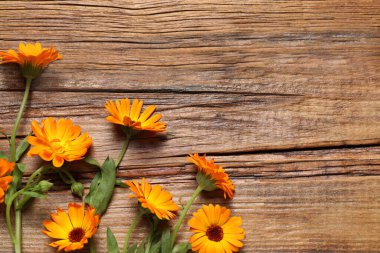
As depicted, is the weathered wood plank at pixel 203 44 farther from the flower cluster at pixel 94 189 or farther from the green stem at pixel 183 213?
the green stem at pixel 183 213

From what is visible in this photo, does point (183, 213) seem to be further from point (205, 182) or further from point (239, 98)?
point (239, 98)

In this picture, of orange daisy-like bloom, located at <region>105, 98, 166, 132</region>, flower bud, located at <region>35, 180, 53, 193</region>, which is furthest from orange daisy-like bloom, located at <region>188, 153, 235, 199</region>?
flower bud, located at <region>35, 180, 53, 193</region>

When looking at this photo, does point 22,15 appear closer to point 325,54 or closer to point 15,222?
point 15,222

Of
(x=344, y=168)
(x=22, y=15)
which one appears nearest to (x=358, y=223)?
(x=344, y=168)

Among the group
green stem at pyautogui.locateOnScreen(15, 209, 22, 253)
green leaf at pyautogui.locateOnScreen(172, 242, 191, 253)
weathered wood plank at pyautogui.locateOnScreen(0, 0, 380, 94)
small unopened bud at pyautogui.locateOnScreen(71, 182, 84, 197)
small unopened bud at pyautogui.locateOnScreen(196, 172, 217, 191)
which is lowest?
green stem at pyautogui.locateOnScreen(15, 209, 22, 253)

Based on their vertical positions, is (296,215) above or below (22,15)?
below

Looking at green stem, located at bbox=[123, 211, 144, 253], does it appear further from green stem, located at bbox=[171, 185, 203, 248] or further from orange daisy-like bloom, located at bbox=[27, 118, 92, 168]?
orange daisy-like bloom, located at bbox=[27, 118, 92, 168]

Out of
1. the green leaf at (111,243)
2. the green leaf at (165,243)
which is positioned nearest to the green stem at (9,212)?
the green leaf at (111,243)
